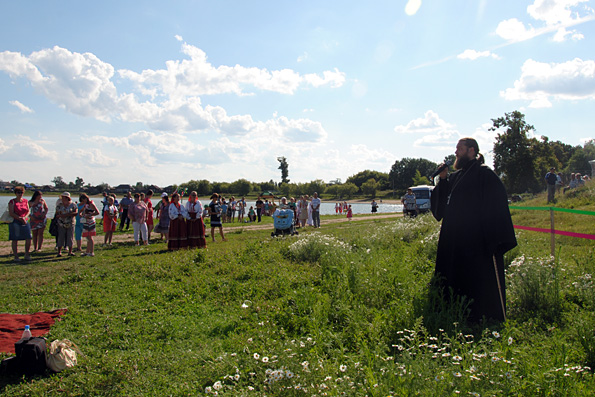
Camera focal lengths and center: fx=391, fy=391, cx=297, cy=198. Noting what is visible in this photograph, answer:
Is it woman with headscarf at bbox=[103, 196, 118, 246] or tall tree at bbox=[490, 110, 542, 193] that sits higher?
tall tree at bbox=[490, 110, 542, 193]

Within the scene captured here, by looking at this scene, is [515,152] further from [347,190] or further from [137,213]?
[347,190]

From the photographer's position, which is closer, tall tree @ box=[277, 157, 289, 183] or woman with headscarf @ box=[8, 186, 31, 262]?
woman with headscarf @ box=[8, 186, 31, 262]

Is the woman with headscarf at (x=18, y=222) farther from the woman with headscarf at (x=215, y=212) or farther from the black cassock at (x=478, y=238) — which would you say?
the black cassock at (x=478, y=238)

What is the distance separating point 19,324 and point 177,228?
Answer: 713 cm

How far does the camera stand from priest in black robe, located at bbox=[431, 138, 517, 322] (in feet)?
15.2

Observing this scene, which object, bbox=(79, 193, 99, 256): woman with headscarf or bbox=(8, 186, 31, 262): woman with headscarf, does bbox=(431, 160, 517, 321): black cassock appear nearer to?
bbox=(79, 193, 99, 256): woman with headscarf

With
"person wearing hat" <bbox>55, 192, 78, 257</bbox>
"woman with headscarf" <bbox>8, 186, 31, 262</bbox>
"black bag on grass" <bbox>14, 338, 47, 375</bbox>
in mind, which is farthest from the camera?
"person wearing hat" <bbox>55, 192, 78, 257</bbox>

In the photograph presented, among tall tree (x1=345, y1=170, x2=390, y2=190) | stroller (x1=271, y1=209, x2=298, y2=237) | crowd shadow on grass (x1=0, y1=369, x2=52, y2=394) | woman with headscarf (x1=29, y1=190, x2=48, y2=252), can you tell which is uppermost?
tall tree (x1=345, y1=170, x2=390, y2=190)

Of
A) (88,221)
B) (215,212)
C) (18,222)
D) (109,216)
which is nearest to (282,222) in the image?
(215,212)

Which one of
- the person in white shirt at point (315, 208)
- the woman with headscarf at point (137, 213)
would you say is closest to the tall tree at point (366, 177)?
the person in white shirt at point (315, 208)

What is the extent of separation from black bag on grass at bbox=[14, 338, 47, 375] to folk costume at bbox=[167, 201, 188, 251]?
27.6ft

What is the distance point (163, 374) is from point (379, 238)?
303 inches

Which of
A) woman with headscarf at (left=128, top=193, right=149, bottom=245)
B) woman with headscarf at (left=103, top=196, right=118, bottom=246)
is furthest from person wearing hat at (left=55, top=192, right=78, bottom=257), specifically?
woman with headscarf at (left=128, top=193, right=149, bottom=245)

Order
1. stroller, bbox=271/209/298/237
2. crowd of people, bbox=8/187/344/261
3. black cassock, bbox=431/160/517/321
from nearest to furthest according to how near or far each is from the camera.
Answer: black cassock, bbox=431/160/517/321
crowd of people, bbox=8/187/344/261
stroller, bbox=271/209/298/237
